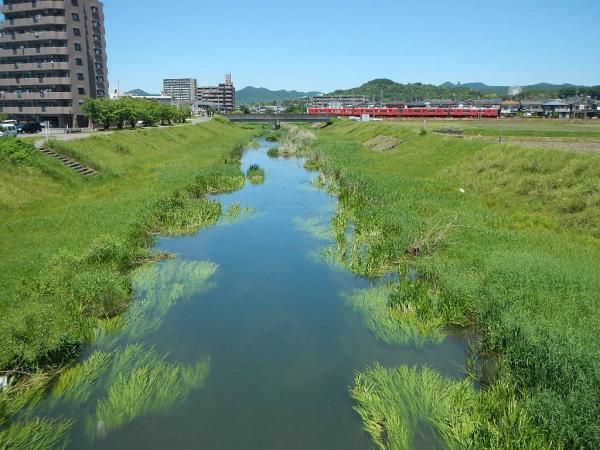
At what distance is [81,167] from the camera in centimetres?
3016

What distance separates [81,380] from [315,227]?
13.9 m

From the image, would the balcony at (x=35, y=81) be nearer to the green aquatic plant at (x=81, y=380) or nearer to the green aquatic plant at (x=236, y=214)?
the green aquatic plant at (x=236, y=214)

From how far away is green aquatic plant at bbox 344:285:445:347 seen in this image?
11.1 m

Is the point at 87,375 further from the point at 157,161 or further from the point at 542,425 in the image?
the point at 157,161

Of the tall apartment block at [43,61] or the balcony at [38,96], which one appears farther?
the balcony at [38,96]

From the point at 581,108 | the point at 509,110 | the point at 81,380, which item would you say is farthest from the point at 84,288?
the point at 509,110

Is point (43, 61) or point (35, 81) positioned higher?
point (43, 61)

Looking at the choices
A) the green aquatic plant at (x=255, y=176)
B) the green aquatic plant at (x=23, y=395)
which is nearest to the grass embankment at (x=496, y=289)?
the green aquatic plant at (x=23, y=395)

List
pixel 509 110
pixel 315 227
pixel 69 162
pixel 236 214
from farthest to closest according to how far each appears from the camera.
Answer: pixel 509 110 < pixel 69 162 < pixel 236 214 < pixel 315 227

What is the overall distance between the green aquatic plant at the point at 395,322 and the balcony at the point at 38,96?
6718cm

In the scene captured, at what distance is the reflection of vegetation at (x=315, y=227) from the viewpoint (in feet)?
A: 66.5

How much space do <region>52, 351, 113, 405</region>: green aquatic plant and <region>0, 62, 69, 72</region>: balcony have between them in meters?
68.4

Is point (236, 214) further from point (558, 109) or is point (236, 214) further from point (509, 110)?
point (509, 110)

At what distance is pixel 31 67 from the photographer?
66500 millimetres
